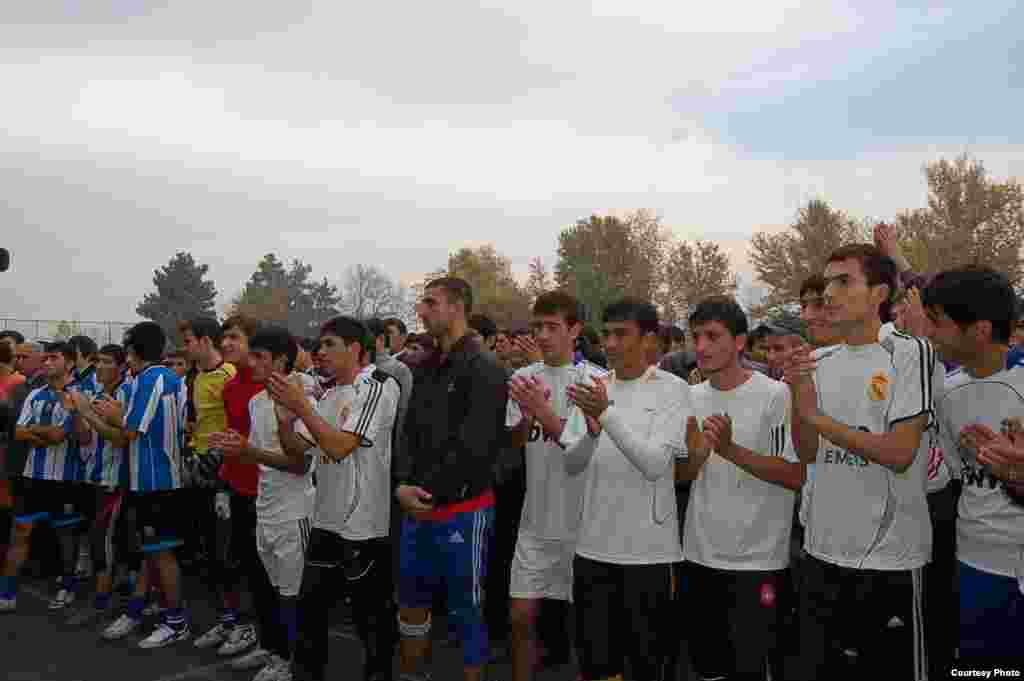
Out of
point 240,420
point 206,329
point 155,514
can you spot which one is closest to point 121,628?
point 155,514

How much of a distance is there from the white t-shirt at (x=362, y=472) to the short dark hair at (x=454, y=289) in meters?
0.69

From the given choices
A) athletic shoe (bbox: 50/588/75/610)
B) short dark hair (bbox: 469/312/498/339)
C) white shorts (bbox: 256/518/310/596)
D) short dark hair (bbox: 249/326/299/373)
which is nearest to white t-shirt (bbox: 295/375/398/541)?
white shorts (bbox: 256/518/310/596)

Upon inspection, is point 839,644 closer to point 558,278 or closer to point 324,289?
point 558,278

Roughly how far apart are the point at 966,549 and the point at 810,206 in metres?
47.3

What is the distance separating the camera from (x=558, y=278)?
56562 millimetres

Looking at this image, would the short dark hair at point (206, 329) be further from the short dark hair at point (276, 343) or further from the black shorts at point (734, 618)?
the black shorts at point (734, 618)

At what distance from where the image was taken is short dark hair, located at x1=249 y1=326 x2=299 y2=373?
565 cm

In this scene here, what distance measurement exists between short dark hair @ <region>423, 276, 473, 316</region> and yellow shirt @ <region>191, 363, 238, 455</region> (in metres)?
2.44

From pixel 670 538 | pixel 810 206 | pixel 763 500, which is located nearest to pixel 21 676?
pixel 670 538

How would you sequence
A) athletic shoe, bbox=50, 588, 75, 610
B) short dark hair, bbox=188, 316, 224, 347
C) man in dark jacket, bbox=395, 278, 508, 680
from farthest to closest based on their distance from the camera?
athletic shoe, bbox=50, 588, 75, 610 → short dark hair, bbox=188, 316, 224, 347 → man in dark jacket, bbox=395, 278, 508, 680

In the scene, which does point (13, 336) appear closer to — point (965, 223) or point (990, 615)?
point (990, 615)

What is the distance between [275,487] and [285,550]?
41 centimetres

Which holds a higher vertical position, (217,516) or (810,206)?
(810,206)

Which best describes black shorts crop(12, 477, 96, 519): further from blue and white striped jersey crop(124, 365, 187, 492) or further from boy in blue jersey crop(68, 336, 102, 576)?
blue and white striped jersey crop(124, 365, 187, 492)
